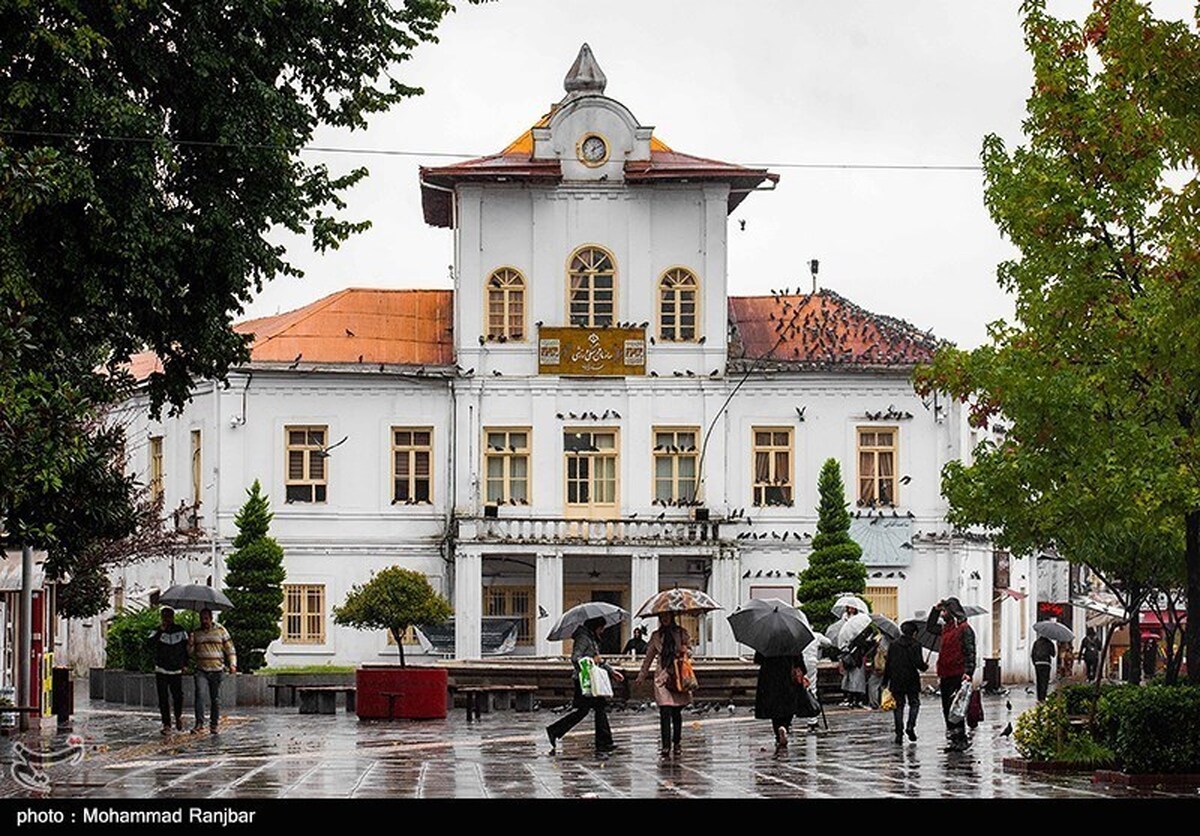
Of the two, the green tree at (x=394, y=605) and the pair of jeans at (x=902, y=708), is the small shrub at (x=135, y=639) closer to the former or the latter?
the green tree at (x=394, y=605)

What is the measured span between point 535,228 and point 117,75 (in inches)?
1157

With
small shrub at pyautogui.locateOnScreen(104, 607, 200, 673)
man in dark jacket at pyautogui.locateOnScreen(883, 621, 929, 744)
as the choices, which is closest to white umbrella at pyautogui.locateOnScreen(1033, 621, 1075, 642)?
man in dark jacket at pyautogui.locateOnScreen(883, 621, 929, 744)

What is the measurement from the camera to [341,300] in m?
56.8

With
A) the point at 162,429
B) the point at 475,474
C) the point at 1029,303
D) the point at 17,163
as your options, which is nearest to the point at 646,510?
the point at 475,474

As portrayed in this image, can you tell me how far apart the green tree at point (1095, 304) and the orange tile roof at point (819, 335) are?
28.7m

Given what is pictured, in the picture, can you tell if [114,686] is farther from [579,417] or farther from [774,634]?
[774,634]

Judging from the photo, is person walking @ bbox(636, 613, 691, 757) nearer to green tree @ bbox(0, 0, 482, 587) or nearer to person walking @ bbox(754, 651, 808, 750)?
person walking @ bbox(754, 651, 808, 750)

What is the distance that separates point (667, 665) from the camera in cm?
2562

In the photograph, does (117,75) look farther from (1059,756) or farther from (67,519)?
(1059,756)

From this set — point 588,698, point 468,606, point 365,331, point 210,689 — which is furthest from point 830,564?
point 588,698

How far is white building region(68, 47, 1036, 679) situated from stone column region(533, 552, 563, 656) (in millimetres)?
950

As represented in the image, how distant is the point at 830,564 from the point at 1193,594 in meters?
27.2

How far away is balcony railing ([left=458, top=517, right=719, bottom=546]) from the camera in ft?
174

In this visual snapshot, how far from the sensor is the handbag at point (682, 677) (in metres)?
25.6
